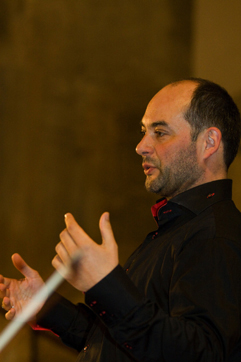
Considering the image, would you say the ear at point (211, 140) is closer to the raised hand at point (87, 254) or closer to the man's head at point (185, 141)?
the man's head at point (185, 141)

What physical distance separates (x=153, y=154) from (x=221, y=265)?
622 mm

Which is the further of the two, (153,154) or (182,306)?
(153,154)

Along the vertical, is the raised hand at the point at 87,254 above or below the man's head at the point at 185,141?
below

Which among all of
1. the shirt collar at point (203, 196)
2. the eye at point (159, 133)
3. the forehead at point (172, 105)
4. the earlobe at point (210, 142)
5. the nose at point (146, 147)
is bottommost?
the shirt collar at point (203, 196)

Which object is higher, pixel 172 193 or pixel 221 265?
pixel 172 193

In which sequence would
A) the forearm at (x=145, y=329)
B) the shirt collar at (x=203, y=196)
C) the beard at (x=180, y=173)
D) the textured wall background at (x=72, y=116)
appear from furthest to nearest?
the textured wall background at (x=72, y=116)
the beard at (x=180, y=173)
the shirt collar at (x=203, y=196)
the forearm at (x=145, y=329)

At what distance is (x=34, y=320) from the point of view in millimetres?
1555

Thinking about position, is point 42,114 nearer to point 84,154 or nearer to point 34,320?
point 84,154

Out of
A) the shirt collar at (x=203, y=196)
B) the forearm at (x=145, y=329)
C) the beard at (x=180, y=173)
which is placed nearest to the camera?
the forearm at (x=145, y=329)

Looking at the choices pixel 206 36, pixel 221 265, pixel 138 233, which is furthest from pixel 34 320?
pixel 206 36

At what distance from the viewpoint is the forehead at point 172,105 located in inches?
63.1

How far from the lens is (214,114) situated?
1.61 meters

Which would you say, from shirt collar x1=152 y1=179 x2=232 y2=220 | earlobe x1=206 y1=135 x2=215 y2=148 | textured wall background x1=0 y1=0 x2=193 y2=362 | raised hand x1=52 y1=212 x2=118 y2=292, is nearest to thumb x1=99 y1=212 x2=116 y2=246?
raised hand x1=52 y1=212 x2=118 y2=292

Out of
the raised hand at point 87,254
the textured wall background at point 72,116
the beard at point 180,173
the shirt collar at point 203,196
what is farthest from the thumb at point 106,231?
the textured wall background at point 72,116
